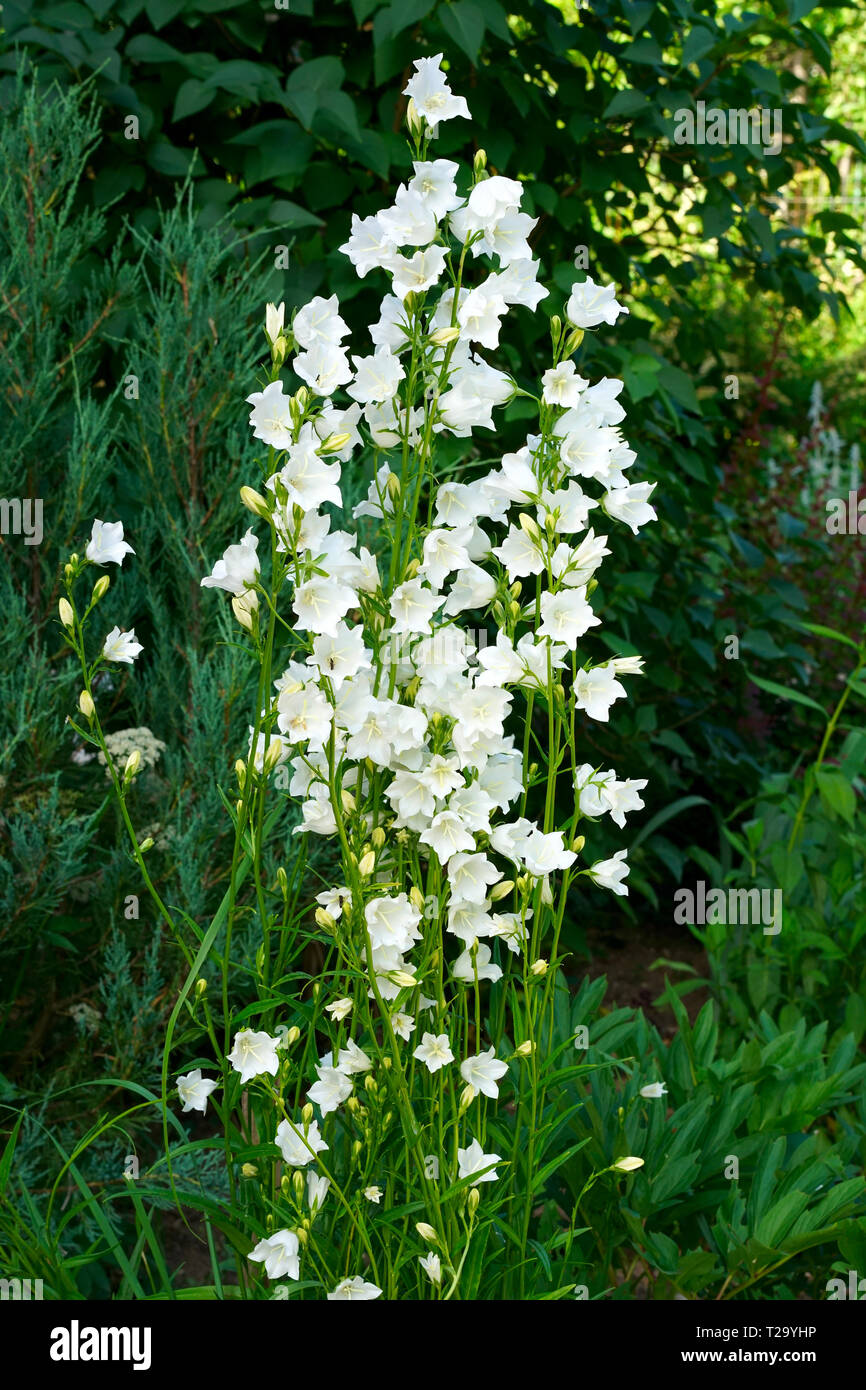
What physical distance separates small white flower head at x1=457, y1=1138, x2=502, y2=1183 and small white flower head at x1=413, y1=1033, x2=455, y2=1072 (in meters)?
0.10

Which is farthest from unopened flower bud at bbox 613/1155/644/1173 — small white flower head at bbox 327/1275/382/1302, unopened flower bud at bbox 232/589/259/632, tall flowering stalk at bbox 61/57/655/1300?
unopened flower bud at bbox 232/589/259/632

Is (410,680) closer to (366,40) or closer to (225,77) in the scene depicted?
(225,77)

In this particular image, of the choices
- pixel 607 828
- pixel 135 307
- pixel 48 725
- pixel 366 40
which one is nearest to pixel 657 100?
pixel 366 40

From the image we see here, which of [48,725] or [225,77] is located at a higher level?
[225,77]

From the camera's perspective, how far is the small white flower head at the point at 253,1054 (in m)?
1.31

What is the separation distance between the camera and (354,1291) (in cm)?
136

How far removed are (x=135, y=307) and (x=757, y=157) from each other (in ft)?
Answer: 5.26

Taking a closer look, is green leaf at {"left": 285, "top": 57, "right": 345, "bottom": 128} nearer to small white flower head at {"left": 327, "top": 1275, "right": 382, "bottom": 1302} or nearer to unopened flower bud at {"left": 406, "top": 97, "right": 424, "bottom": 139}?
unopened flower bud at {"left": 406, "top": 97, "right": 424, "bottom": 139}

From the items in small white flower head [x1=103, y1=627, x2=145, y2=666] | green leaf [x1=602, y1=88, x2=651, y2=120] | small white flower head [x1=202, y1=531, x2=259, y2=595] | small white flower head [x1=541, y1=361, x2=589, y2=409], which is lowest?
small white flower head [x1=103, y1=627, x2=145, y2=666]

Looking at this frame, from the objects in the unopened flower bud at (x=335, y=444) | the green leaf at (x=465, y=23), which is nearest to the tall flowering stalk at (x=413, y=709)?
the unopened flower bud at (x=335, y=444)

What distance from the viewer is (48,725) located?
231 centimetres

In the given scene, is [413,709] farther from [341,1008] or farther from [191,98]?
[191,98]

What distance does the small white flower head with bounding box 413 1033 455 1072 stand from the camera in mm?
1336

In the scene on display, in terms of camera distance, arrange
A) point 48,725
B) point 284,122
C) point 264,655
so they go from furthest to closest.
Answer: point 284,122 → point 48,725 → point 264,655
